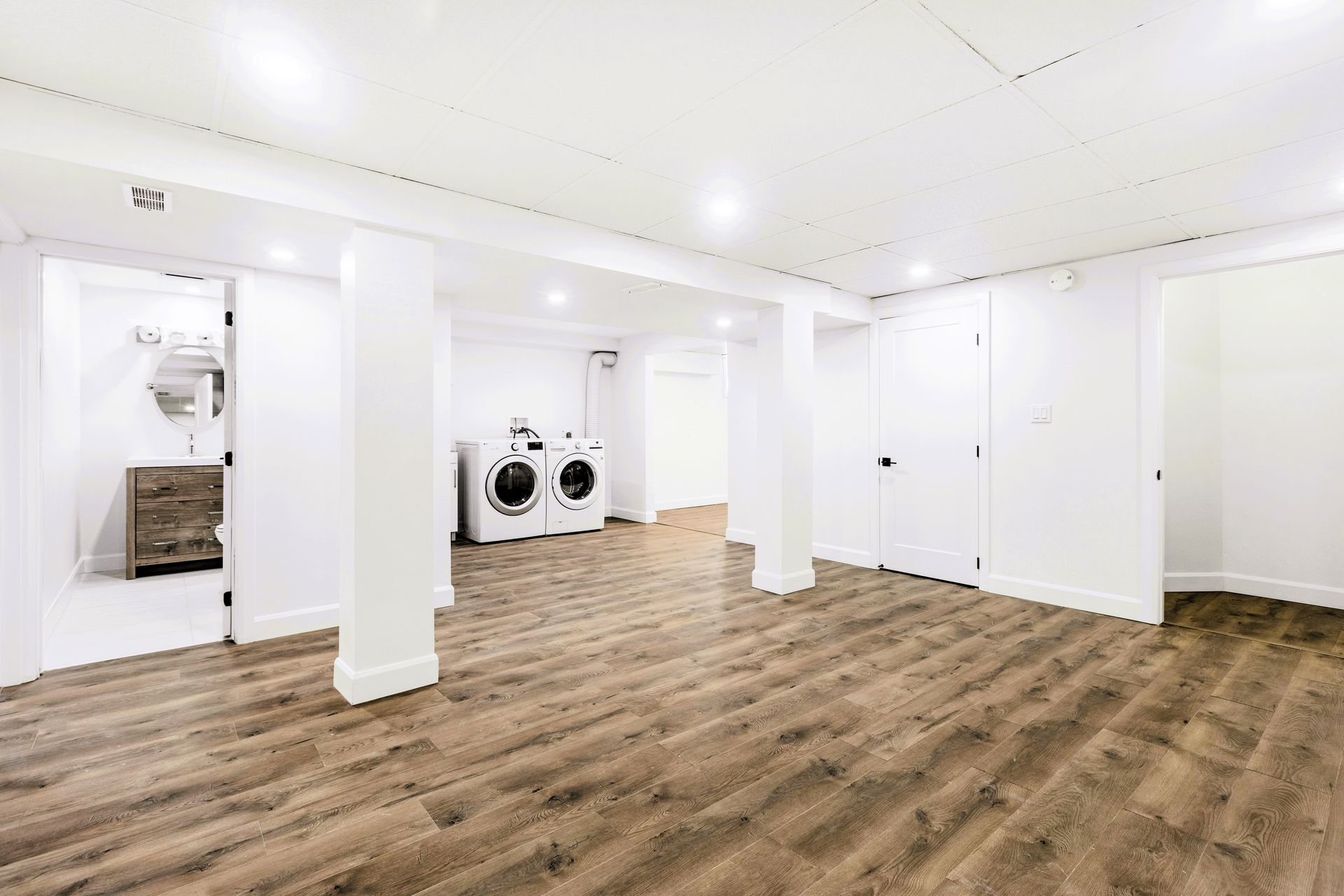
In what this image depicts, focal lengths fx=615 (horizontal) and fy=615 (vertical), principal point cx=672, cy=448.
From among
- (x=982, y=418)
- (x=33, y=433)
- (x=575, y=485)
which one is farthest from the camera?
(x=575, y=485)

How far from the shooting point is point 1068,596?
4062mm

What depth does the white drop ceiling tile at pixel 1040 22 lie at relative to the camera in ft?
5.22

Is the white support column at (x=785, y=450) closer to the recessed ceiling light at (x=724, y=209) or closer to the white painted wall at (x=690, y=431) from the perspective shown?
the recessed ceiling light at (x=724, y=209)

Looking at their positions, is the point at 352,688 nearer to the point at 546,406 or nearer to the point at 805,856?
the point at 805,856

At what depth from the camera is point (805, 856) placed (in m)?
1.69

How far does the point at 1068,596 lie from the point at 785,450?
2076 millimetres

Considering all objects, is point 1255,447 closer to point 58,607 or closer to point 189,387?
point 58,607

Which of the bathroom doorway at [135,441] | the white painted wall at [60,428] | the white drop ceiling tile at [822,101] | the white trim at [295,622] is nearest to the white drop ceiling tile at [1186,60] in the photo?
the white drop ceiling tile at [822,101]

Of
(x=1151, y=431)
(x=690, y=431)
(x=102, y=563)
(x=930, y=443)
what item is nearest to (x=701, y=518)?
(x=690, y=431)

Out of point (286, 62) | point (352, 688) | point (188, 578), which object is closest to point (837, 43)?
point (286, 62)

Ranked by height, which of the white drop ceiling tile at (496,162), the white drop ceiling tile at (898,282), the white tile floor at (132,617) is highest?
the white drop ceiling tile at (898,282)

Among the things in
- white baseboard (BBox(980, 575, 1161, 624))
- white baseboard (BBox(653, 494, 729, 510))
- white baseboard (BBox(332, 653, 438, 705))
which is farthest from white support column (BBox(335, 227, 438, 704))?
white baseboard (BBox(653, 494, 729, 510))

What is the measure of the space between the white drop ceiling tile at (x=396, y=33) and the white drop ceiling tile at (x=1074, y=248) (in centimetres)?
325

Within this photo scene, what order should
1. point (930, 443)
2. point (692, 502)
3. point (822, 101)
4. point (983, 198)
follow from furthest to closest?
point (692, 502) → point (930, 443) → point (983, 198) → point (822, 101)
